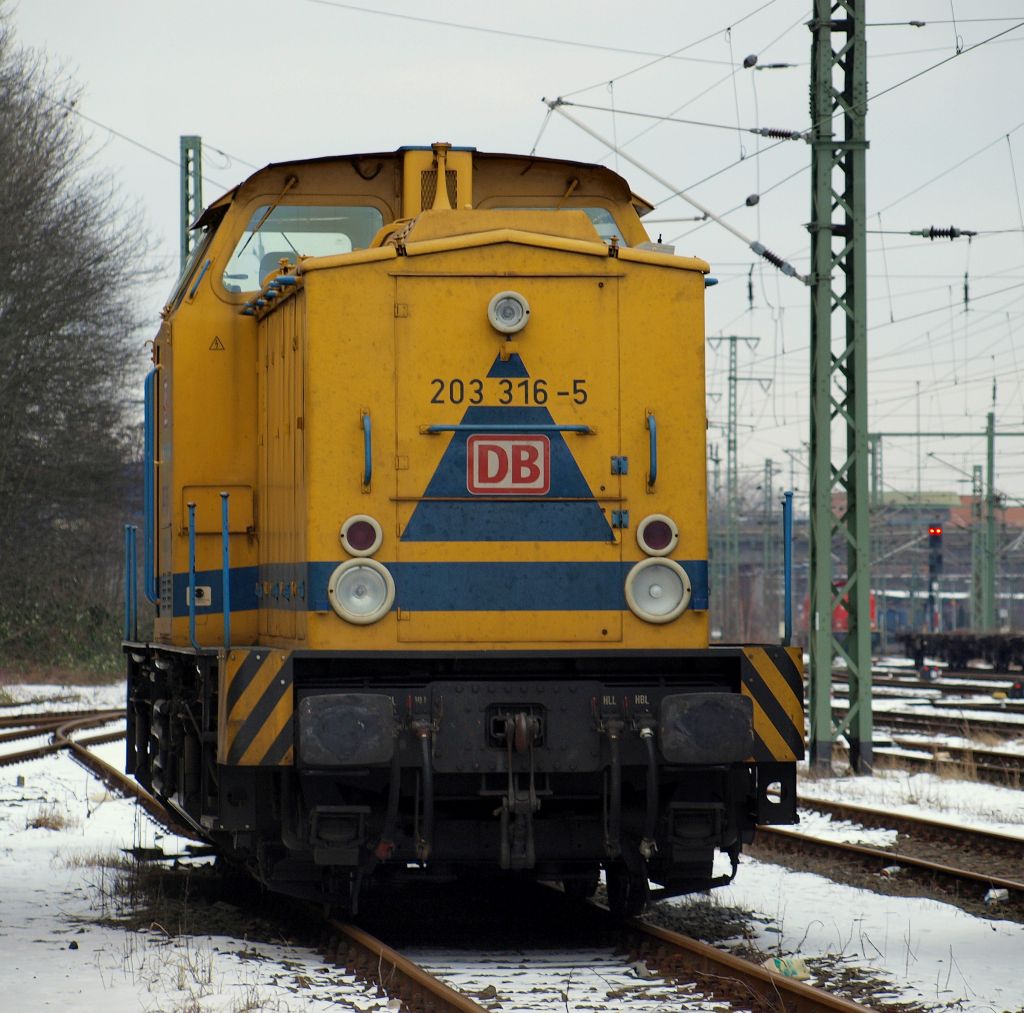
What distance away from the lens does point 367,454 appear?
6.77 meters

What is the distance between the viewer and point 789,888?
848cm

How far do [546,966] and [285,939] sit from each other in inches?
47.9

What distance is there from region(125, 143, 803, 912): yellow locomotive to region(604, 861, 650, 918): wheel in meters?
0.02

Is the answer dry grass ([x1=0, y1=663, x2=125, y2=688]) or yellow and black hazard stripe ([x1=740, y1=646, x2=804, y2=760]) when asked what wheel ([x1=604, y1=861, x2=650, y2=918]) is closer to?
yellow and black hazard stripe ([x1=740, y1=646, x2=804, y2=760])

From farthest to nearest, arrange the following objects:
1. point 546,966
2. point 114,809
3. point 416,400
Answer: point 114,809
point 416,400
point 546,966

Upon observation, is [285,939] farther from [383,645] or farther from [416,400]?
[416,400]

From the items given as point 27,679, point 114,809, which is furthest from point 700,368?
point 27,679

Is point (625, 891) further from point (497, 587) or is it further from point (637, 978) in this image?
point (497, 587)

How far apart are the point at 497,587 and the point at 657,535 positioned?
700 mm

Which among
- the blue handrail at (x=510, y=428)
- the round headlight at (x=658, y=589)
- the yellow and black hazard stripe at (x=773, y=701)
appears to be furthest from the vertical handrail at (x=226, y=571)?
the yellow and black hazard stripe at (x=773, y=701)

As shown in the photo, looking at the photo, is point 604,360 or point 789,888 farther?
point 789,888

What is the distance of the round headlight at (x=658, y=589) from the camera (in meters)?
6.89

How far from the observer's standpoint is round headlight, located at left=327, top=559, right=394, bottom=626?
671 cm

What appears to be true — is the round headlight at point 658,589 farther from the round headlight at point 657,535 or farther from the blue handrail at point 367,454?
the blue handrail at point 367,454
